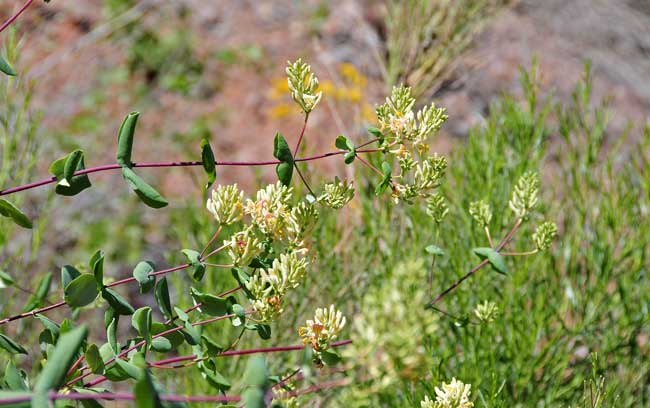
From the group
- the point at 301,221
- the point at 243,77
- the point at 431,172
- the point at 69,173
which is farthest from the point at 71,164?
the point at 243,77

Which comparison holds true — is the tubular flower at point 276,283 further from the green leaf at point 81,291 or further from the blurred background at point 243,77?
the blurred background at point 243,77

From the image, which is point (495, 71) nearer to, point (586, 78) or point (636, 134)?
point (636, 134)

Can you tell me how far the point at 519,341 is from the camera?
1312mm

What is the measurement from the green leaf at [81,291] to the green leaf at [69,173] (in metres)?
0.09

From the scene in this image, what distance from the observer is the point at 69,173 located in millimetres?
738

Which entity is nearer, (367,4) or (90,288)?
(90,288)

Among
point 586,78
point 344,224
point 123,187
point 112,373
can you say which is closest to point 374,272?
point 344,224

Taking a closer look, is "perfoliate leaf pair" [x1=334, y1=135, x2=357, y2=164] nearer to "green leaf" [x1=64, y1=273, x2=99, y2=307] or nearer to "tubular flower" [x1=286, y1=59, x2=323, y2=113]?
"tubular flower" [x1=286, y1=59, x2=323, y2=113]

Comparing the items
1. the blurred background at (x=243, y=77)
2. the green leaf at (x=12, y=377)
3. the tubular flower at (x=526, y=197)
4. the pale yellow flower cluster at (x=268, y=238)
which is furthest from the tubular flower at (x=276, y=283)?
the blurred background at (x=243, y=77)

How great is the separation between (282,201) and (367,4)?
332 cm

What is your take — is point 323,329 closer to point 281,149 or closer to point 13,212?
point 281,149

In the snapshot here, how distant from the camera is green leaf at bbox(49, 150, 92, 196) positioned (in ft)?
2.42

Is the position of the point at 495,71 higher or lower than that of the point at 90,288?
lower

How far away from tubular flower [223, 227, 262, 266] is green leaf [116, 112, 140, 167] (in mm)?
121
